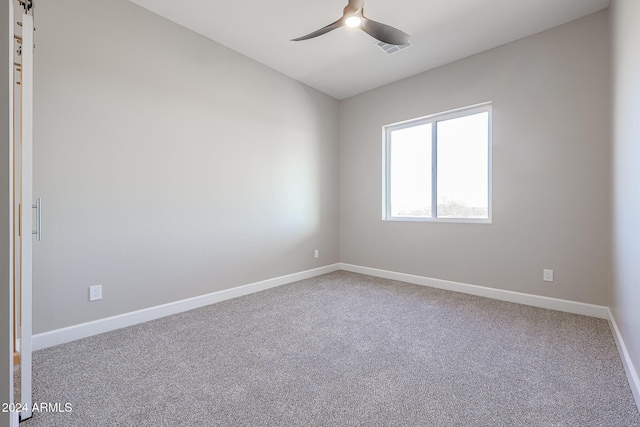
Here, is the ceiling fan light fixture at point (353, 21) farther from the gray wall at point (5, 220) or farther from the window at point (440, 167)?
the gray wall at point (5, 220)

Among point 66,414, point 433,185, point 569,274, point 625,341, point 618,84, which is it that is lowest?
point 66,414

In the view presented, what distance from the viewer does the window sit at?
334 cm

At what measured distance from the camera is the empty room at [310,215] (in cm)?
150

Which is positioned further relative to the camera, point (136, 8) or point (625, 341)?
point (136, 8)

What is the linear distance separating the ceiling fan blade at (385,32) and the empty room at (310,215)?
2 cm

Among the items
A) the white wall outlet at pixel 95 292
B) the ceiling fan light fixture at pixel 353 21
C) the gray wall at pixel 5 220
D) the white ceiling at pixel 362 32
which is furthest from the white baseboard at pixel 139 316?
the ceiling fan light fixture at pixel 353 21

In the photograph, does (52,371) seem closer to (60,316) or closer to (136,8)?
(60,316)

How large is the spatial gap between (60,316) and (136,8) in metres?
2.62

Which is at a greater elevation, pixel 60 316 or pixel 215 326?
pixel 60 316

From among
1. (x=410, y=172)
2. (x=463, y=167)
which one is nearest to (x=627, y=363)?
(x=463, y=167)

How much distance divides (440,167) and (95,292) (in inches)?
152

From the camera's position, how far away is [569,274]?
2736 millimetres

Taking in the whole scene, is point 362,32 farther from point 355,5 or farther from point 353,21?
point 355,5

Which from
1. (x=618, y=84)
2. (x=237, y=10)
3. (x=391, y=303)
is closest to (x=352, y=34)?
(x=237, y=10)
